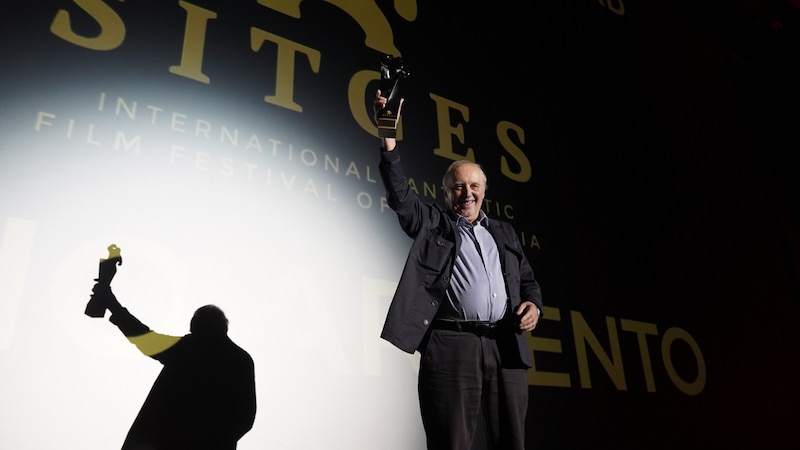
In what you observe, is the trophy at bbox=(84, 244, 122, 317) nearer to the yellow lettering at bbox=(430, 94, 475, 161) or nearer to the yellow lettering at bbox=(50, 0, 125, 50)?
the yellow lettering at bbox=(50, 0, 125, 50)

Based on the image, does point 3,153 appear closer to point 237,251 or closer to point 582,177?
point 237,251

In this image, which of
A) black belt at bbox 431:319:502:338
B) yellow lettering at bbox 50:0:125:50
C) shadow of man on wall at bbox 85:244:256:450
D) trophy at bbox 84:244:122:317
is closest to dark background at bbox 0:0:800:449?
yellow lettering at bbox 50:0:125:50

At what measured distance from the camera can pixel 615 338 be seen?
2.92 meters

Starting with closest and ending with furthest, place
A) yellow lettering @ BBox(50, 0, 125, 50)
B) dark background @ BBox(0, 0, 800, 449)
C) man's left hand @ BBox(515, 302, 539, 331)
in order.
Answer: man's left hand @ BBox(515, 302, 539, 331), yellow lettering @ BBox(50, 0, 125, 50), dark background @ BBox(0, 0, 800, 449)

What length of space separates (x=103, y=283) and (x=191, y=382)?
38 cm

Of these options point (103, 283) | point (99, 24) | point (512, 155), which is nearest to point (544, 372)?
point (512, 155)

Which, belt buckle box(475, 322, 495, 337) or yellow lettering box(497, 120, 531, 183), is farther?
yellow lettering box(497, 120, 531, 183)

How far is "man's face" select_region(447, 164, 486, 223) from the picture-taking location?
181 centimetres

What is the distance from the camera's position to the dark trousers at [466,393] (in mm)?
1543

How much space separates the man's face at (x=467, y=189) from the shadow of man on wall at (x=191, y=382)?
31.9 inches

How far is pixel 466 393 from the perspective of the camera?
1.57 m

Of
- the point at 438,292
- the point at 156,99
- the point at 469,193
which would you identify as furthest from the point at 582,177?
the point at 156,99

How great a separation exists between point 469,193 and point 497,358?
1.56 feet

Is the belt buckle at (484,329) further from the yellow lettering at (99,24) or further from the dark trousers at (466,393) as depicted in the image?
the yellow lettering at (99,24)
